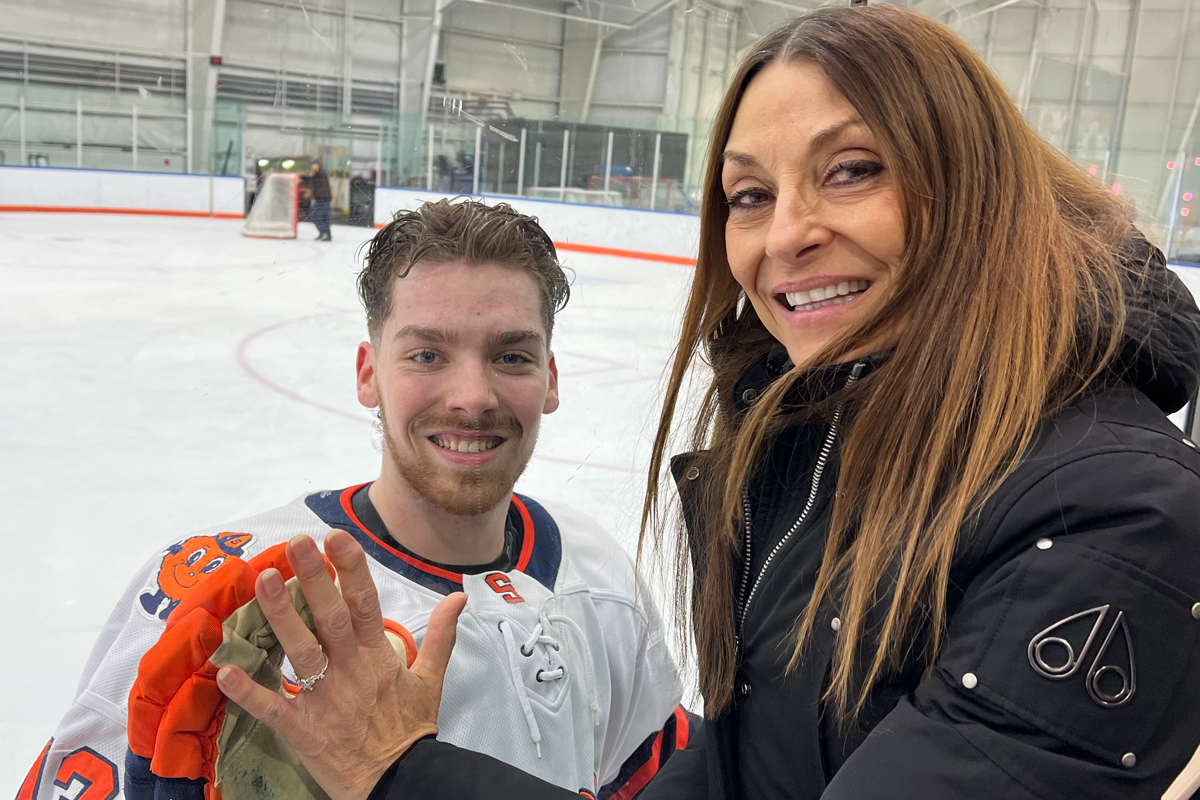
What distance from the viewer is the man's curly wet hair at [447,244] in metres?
0.88

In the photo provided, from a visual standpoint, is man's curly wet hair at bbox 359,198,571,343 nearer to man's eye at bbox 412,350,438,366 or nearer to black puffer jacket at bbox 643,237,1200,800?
man's eye at bbox 412,350,438,366

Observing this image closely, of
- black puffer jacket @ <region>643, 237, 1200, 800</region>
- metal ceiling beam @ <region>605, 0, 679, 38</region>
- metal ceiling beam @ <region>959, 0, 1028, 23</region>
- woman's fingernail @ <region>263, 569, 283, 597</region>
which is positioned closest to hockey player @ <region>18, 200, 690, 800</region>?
woman's fingernail @ <region>263, 569, 283, 597</region>

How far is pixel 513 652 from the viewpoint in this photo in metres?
0.94

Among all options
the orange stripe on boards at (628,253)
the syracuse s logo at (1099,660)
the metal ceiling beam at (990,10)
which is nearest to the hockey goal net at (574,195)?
the orange stripe on boards at (628,253)

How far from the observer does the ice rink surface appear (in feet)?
3.42

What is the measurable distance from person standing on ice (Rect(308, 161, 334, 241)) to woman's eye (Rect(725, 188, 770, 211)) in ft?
1.42

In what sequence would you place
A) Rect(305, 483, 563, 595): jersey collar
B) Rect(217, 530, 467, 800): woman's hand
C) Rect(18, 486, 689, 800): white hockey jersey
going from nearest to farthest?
1. Rect(217, 530, 467, 800): woman's hand
2. Rect(18, 486, 689, 800): white hockey jersey
3. Rect(305, 483, 563, 595): jersey collar

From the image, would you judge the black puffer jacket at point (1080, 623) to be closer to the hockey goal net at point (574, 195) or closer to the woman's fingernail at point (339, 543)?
the woman's fingernail at point (339, 543)

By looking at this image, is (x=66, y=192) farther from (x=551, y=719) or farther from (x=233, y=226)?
(x=551, y=719)

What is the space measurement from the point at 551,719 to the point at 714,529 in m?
0.30

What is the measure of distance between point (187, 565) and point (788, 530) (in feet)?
1.88

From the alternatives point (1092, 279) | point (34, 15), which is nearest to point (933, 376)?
point (1092, 279)

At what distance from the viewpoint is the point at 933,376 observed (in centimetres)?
63

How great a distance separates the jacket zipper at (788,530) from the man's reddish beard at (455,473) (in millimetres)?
293
